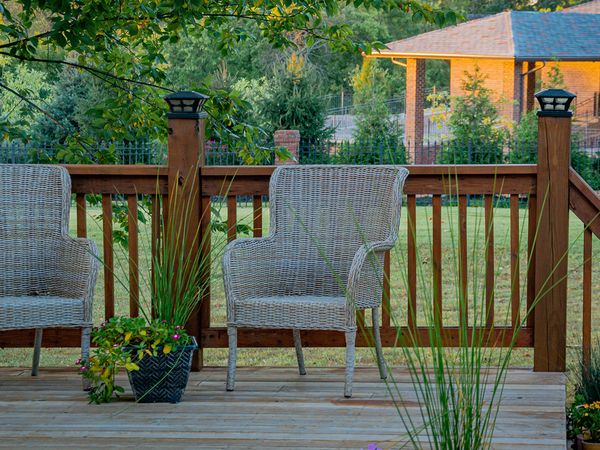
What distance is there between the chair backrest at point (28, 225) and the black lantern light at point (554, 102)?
2.03 m

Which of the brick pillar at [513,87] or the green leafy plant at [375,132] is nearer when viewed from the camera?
the green leafy plant at [375,132]

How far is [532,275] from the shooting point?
4188 millimetres

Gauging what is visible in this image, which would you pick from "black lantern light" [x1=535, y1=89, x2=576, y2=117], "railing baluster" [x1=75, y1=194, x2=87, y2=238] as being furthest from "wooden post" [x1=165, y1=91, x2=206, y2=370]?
"black lantern light" [x1=535, y1=89, x2=576, y2=117]

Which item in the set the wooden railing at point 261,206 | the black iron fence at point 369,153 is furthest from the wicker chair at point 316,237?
the black iron fence at point 369,153

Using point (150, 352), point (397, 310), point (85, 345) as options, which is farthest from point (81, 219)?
point (397, 310)

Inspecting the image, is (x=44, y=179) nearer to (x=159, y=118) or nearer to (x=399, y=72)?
(x=159, y=118)

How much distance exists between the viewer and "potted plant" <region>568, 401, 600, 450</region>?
339 centimetres

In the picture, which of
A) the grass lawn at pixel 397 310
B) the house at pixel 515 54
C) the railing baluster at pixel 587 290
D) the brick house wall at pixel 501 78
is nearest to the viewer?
the railing baluster at pixel 587 290

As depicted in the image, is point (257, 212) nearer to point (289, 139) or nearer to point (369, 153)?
point (369, 153)

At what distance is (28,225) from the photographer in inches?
160

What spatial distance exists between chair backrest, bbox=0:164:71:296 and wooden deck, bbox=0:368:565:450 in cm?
42

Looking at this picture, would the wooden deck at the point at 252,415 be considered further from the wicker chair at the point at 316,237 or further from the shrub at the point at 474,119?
the shrub at the point at 474,119

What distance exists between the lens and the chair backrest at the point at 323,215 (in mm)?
4039

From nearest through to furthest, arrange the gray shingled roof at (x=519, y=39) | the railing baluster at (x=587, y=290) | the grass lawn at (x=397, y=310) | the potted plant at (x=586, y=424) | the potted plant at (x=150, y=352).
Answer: the potted plant at (x=586, y=424)
the potted plant at (x=150, y=352)
the railing baluster at (x=587, y=290)
the grass lawn at (x=397, y=310)
the gray shingled roof at (x=519, y=39)
